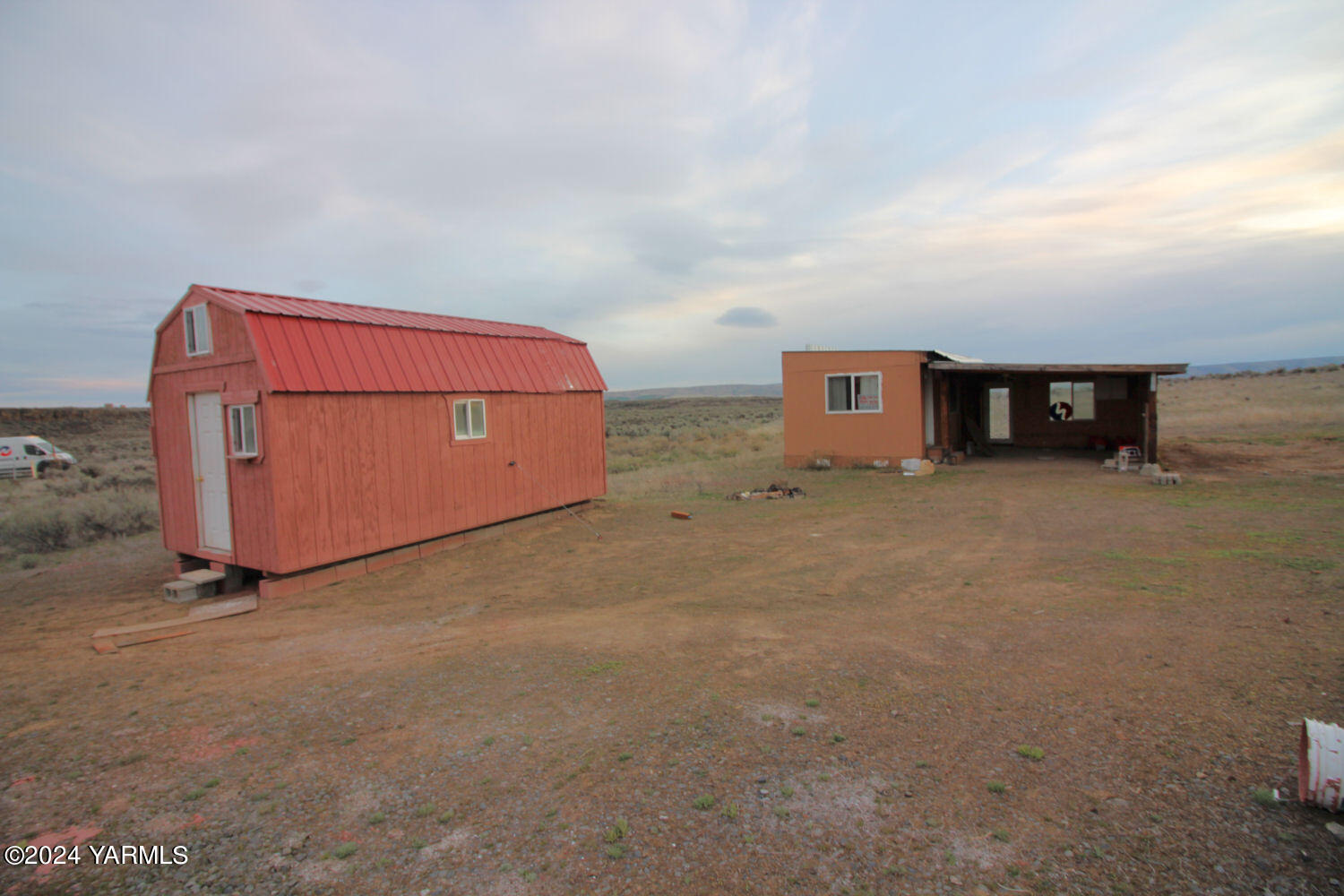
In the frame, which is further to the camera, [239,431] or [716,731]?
[239,431]

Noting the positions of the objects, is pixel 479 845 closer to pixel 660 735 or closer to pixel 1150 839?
pixel 660 735

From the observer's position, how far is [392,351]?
31.8 ft

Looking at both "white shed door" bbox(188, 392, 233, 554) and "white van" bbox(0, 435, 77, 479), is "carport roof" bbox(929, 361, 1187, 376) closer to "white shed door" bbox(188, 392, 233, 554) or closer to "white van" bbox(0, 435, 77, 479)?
"white shed door" bbox(188, 392, 233, 554)

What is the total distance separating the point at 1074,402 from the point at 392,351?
19465 mm

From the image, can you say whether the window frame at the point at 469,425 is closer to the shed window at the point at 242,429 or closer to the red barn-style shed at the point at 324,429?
the red barn-style shed at the point at 324,429

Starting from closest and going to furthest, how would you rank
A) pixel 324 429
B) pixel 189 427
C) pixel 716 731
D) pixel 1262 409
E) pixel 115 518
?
pixel 716 731 → pixel 324 429 → pixel 189 427 → pixel 115 518 → pixel 1262 409

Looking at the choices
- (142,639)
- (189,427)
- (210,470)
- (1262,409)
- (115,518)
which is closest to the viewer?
(142,639)

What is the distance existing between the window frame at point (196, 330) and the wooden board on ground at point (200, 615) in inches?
126

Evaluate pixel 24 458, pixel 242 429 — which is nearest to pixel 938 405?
pixel 242 429

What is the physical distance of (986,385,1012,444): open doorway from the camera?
22128 millimetres

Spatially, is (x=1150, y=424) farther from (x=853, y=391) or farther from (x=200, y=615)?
(x=200, y=615)

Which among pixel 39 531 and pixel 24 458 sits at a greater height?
pixel 24 458

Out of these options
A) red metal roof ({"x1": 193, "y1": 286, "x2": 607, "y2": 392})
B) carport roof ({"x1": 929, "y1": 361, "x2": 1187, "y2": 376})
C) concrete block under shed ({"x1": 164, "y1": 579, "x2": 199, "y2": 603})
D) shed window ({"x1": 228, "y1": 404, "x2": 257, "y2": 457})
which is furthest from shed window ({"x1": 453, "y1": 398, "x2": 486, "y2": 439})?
carport roof ({"x1": 929, "y1": 361, "x2": 1187, "y2": 376})

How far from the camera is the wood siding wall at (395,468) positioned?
8.13 metres
